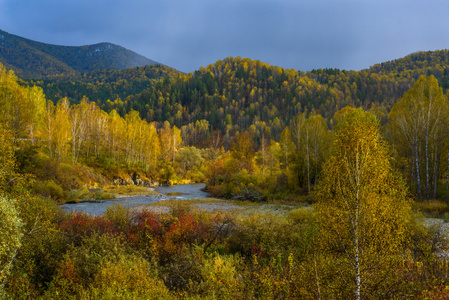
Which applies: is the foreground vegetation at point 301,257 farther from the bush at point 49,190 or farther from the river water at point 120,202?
the bush at point 49,190

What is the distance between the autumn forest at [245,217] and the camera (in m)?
4.94

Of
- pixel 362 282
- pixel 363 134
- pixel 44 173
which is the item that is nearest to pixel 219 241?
pixel 362 282

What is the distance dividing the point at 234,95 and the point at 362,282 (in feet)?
493

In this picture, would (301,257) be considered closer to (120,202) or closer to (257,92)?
(120,202)

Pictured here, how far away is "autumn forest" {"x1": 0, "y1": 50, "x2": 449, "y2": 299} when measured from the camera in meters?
4.94

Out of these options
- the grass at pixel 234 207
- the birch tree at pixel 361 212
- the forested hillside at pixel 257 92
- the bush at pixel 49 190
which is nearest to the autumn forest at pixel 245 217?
the birch tree at pixel 361 212

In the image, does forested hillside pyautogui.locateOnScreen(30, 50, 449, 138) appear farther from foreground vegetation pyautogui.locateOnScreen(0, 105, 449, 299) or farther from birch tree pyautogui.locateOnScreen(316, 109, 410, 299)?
birch tree pyautogui.locateOnScreen(316, 109, 410, 299)

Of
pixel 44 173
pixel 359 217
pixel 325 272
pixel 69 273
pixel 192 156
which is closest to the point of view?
pixel 359 217

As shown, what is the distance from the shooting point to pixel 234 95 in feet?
492

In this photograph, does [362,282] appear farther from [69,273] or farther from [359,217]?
[69,273]

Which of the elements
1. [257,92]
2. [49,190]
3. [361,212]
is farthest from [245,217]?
[257,92]

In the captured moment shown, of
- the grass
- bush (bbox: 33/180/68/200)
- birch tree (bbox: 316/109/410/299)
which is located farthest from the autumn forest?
the grass

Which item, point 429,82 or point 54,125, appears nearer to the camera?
point 429,82

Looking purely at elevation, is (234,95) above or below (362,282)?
above
